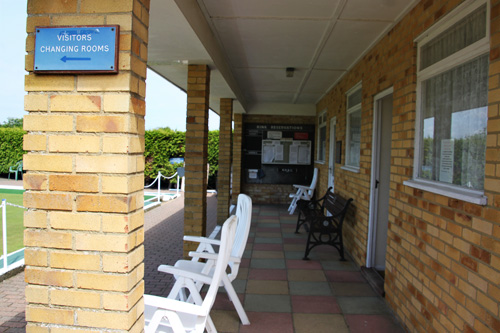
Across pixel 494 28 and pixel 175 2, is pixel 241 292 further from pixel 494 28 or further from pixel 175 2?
pixel 494 28

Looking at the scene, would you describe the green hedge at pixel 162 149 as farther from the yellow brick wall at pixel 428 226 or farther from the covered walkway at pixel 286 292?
the yellow brick wall at pixel 428 226

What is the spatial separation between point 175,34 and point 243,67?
2.53 metres

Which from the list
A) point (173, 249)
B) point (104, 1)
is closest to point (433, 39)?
point (104, 1)

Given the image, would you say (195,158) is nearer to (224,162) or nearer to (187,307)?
(187,307)

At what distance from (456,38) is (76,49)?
2.42 m

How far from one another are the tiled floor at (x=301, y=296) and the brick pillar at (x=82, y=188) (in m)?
1.76

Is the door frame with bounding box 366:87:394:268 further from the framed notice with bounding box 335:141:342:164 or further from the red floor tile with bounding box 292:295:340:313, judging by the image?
the framed notice with bounding box 335:141:342:164

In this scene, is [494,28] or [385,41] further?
[385,41]

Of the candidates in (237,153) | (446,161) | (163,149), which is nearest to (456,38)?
(446,161)

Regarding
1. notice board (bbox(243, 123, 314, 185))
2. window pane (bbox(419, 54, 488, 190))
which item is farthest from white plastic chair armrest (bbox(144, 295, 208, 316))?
notice board (bbox(243, 123, 314, 185))

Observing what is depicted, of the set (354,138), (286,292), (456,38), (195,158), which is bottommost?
(286,292)

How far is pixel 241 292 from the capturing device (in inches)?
152

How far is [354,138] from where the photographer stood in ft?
17.7

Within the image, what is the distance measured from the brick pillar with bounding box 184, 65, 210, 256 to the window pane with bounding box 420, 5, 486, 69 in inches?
98.3
